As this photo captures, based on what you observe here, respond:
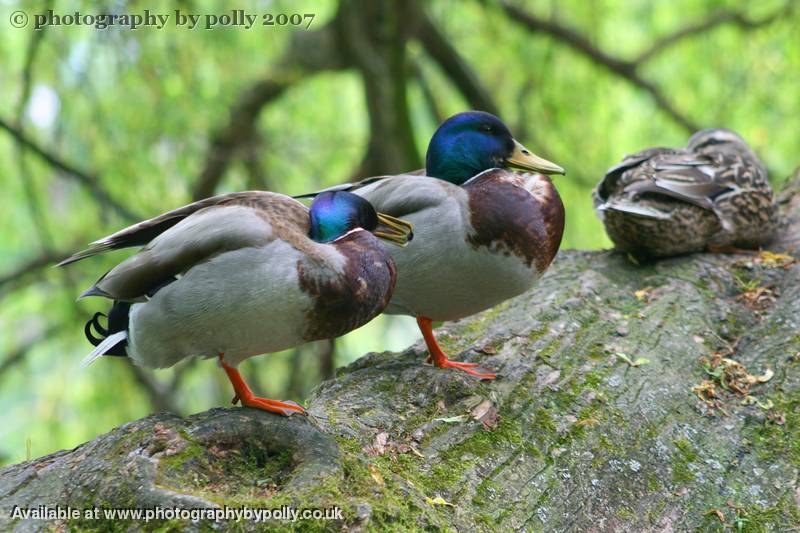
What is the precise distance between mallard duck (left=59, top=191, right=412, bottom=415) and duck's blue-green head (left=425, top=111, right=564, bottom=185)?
901 mm

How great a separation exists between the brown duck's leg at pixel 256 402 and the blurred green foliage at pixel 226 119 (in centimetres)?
232

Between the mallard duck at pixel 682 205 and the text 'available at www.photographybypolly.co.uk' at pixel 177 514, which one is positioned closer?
the text 'available at www.photographybypolly.co.uk' at pixel 177 514

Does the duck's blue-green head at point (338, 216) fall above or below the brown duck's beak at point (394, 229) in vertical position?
above

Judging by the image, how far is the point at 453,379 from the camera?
2943 mm

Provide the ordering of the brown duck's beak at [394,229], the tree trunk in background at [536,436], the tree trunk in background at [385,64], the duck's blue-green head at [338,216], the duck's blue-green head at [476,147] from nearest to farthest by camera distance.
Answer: the tree trunk in background at [536,436], the duck's blue-green head at [338,216], the brown duck's beak at [394,229], the duck's blue-green head at [476,147], the tree trunk in background at [385,64]

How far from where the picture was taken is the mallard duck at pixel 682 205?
4203 millimetres

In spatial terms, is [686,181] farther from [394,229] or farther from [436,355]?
[394,229]

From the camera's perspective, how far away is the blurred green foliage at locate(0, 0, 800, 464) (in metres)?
4.96

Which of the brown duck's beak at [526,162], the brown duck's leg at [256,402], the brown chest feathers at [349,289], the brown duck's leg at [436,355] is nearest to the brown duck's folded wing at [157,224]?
the brown chest feathers at [349,289]

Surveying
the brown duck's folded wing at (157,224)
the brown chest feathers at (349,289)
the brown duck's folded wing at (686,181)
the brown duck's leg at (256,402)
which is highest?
the brown duck's folded wing at (157,224)

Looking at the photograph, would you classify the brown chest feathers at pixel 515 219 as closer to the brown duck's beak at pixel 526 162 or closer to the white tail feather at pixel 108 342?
the brown duck's beak at pixel 526 162

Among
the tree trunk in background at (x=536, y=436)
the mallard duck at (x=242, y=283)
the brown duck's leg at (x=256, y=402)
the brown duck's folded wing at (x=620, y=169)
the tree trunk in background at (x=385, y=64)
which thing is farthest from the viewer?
the tree trunk in background at (x=385, y=64)

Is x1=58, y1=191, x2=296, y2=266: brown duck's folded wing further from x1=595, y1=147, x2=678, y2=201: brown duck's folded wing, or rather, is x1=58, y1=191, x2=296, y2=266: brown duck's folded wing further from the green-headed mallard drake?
x1=595, y1=147, x2=678, y2=201: brown duck's folded wing

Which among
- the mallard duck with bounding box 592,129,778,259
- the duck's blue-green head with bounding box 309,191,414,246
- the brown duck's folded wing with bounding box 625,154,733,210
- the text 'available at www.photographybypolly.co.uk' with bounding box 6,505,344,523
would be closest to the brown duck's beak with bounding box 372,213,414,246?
the duck's blue-green head with bounding box 309,191,414,246
